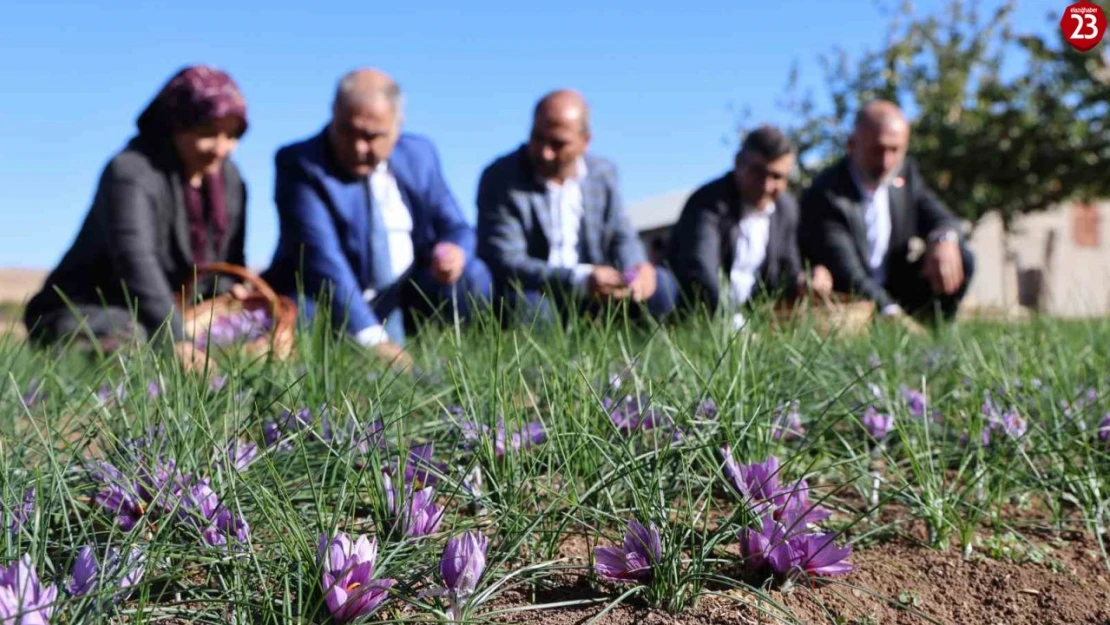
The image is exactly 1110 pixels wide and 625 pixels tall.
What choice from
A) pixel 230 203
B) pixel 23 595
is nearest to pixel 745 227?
pixel 230 203

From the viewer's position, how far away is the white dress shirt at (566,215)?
4895mm

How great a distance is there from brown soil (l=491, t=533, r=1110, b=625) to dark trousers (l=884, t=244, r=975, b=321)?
12.8 ft

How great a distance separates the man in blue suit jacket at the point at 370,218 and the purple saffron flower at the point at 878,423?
2.24 m

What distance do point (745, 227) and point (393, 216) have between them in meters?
1.69

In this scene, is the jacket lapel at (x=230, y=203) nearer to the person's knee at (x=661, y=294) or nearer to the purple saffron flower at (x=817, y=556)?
the person's knee at (x=661, y=294)

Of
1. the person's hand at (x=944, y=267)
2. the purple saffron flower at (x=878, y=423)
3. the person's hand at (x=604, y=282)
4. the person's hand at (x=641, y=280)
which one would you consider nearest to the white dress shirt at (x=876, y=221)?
the person's hand at (x=944, y=267)

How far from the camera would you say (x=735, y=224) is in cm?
504

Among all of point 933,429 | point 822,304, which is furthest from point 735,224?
point 933,429

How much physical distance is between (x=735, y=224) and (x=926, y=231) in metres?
1.32

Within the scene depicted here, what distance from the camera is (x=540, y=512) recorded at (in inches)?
52.4

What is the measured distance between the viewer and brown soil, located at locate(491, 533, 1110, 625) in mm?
1279

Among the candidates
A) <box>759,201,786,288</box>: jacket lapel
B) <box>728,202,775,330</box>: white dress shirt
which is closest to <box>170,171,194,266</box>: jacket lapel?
<box>728,202,775,330</box>: white dress shirt

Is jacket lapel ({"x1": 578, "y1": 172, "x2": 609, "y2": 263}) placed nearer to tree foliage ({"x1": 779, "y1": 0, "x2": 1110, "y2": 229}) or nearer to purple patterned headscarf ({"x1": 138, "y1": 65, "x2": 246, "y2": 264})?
purple patterned headscarf ({"x1": 138, "y1": 65, "x2": 246, "y2": 264})

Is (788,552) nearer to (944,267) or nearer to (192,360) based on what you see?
(192,360)
